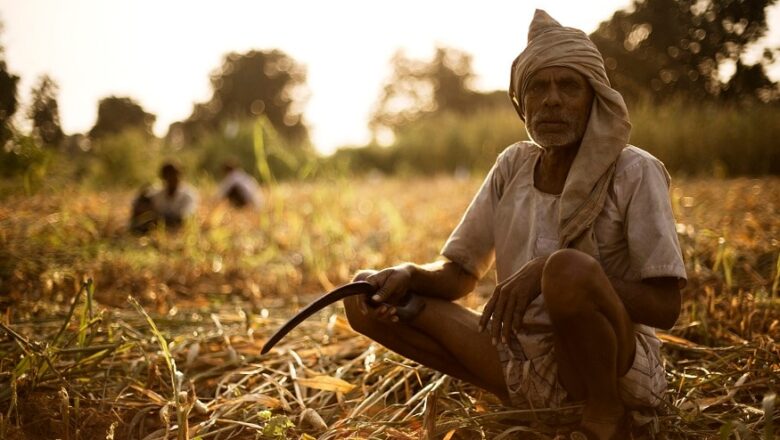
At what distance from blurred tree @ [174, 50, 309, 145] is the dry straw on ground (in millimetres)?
39629

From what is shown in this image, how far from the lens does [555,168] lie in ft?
5.93

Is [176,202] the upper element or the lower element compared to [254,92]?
lower

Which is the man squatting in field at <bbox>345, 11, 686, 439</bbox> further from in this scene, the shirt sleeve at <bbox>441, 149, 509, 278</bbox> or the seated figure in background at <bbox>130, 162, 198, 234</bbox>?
the seated figure in background at <bbox>130, 162, 198, 234</bbox>

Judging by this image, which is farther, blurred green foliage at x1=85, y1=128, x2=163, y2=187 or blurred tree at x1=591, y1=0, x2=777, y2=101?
blurred green foliage at x1=85, y1=128, x2=163, y2=187

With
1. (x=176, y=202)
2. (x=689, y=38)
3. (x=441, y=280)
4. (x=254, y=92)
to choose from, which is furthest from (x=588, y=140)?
(x=254, y=92)

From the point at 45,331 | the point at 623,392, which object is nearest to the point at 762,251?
the point at 623,392

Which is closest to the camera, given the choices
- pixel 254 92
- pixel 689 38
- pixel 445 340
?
pixel 445 340

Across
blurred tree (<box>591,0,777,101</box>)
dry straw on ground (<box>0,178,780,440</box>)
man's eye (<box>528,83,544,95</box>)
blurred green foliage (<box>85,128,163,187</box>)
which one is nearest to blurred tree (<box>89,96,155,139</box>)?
blurred green foliage (<box>85,128,163,187</box>)

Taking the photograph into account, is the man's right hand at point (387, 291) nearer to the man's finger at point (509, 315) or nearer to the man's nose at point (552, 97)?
the man's finger at point (509, 315)

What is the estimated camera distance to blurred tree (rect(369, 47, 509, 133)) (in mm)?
45531

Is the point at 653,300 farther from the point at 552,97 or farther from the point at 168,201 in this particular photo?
the point at 168,201

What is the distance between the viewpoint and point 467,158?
13.6 m

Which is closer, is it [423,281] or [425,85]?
[423,281]

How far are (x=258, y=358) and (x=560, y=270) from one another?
148cm
